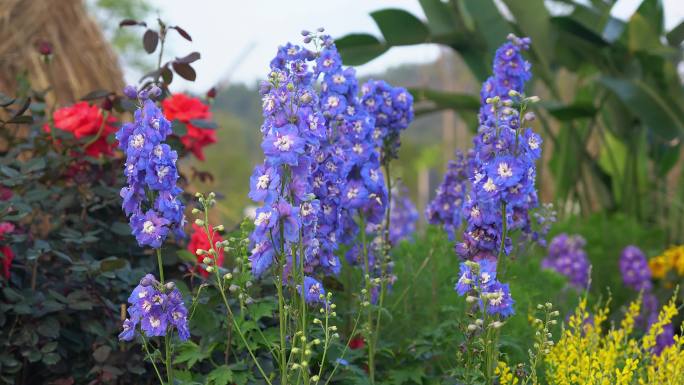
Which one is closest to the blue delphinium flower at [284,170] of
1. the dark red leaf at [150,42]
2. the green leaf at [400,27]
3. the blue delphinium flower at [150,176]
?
the blue delphinium flower at [150,176]

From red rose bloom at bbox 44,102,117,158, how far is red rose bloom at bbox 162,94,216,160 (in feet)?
0.82

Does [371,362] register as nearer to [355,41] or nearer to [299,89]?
[299,89]

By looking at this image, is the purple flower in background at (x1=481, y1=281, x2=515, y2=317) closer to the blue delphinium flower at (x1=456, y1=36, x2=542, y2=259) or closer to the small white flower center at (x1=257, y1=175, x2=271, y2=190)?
the blue delphinium flower at (x1=456, y1=36, x2=542, y2=259)

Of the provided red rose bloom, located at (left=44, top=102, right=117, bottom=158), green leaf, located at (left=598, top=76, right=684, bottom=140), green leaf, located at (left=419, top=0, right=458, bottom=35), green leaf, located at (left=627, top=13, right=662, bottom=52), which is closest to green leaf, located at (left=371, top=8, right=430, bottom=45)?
green leaf, located at (left=419, top=0, right=458, bottom=35)

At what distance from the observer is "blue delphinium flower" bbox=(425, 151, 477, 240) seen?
3113 millimetres

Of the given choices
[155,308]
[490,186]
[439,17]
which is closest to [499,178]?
[490,186]

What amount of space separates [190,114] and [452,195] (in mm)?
1173

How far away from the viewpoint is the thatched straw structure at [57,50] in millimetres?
5301

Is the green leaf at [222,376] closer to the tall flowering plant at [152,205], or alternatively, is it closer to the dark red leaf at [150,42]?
the tall flowering plant at [152,205]

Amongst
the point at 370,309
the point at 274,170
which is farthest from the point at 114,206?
the point at 274,170

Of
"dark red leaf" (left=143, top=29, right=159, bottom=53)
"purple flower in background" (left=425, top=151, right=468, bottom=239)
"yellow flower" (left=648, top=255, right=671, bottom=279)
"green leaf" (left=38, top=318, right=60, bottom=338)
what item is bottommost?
"yellow flower" (left=648, top=255, right=671, bottom=279)

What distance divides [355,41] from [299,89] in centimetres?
297

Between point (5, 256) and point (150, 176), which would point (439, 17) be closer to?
point (5, 256)

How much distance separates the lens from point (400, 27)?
521 cm
